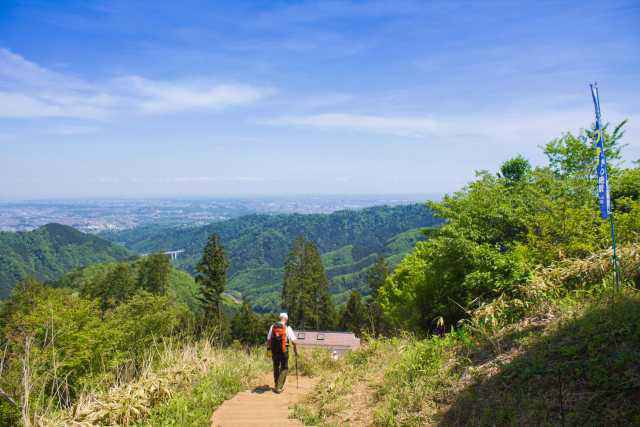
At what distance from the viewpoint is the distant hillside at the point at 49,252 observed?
130125mm

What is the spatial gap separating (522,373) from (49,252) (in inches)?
7264

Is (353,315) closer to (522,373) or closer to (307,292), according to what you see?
(307,292)

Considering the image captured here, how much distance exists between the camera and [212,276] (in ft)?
125

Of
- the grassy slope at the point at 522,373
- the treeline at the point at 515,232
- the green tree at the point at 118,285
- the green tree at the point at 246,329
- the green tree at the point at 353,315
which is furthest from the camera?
the green tree at the point at 353,315

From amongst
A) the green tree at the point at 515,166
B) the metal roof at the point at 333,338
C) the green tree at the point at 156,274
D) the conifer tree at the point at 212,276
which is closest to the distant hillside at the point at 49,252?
the green tree at the point at 156,274

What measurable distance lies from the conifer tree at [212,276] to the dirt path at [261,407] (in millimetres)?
31717

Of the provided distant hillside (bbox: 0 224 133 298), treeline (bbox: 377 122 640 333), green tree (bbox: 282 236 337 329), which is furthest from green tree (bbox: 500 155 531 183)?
distant hillside (bbox: 0 224 133 298)

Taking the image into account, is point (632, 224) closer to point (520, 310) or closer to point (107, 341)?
point (520, 310)

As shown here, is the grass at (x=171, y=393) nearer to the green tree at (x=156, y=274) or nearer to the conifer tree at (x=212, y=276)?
the conifer tree at (x=212, y=276)

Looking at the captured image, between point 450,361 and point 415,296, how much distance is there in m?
8.53

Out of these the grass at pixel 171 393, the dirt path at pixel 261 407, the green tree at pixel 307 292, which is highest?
the grass at pixel 171 393

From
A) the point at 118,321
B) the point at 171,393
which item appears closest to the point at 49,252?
the point at 118,321

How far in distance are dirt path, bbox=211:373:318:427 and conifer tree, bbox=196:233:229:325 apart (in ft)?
104

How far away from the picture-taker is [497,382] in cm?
473
